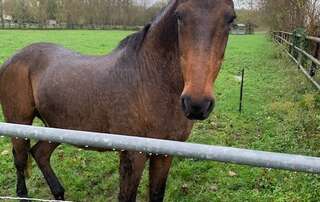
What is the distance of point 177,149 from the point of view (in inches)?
45.4

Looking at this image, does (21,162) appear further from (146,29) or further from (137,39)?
(146,29)

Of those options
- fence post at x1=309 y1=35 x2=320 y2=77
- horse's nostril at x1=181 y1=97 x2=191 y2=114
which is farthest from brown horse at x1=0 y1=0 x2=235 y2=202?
fence post at x1=309 y1=35 x2=320 y2=77

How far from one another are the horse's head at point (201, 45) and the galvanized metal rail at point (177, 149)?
0.76m

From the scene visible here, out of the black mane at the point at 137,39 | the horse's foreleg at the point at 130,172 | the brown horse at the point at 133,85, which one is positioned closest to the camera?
the brown horse at the point at 133,85

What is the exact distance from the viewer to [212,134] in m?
5.64

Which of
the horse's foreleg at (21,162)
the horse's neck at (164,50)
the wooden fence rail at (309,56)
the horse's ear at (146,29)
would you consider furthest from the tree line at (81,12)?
the horse's neck at (164,50)

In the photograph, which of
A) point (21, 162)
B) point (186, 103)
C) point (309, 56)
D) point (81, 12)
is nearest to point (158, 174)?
point (186, 103)

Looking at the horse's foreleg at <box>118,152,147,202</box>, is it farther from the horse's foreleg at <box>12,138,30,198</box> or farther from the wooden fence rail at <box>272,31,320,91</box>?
the wooden fence rail at <box>272,31,320,91</box>

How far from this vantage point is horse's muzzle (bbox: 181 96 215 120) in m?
1.89

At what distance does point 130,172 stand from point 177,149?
178cm

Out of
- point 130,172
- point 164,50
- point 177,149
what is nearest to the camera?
point 177,149

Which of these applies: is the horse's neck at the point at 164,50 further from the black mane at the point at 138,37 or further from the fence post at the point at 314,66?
the fence post at the point at 314,66

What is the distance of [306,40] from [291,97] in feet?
14.2

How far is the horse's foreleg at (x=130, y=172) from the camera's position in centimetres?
279
